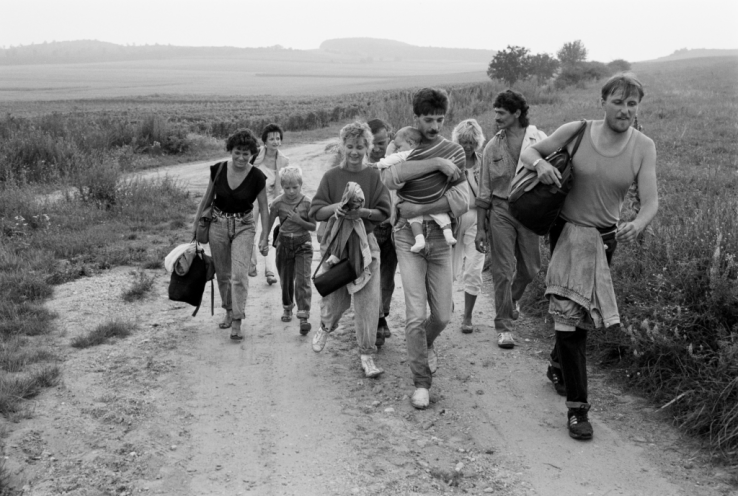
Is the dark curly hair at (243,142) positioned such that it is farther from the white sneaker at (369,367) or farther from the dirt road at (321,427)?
the white sneaker at (369,367)

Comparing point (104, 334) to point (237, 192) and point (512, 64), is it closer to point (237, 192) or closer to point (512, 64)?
point (237, 192)

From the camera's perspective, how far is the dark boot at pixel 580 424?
457 cm

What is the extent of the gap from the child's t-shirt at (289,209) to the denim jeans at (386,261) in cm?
96

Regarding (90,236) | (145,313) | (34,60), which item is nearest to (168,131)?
(90,236)

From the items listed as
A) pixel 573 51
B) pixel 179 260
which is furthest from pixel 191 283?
pixel 573 51

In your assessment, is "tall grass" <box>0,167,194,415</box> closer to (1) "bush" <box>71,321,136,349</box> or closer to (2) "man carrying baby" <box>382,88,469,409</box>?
(1) "bush" <box>71,321,136,349</box>

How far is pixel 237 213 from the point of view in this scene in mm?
6652

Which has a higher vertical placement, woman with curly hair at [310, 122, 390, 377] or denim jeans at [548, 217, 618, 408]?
woman with curly hair at [310, 122, 390, 377]

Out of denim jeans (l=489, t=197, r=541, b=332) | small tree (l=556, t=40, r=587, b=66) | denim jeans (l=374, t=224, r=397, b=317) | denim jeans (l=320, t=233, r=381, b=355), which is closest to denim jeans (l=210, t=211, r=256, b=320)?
denim jeans (l=320, t=233, r=381, b=355)

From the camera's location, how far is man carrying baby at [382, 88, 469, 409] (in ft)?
16.8

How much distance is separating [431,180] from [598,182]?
1246 mm

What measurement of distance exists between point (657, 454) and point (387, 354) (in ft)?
8.26

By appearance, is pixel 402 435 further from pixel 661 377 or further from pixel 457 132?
pixel 457 132

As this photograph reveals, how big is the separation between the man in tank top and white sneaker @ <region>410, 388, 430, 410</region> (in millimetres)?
1002
